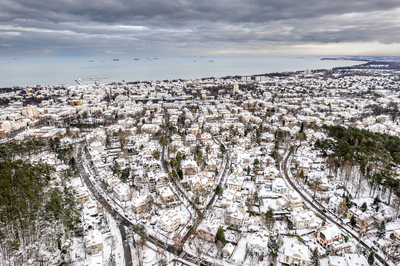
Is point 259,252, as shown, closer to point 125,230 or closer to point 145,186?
point 125,230

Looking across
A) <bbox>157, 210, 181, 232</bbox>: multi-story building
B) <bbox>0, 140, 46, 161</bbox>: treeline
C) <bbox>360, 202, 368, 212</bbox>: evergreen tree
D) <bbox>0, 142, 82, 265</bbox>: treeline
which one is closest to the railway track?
<bbox>360, 202, 368, 212</bbox>: evergreen tree

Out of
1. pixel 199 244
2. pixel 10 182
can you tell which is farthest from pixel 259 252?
pixel 10 182

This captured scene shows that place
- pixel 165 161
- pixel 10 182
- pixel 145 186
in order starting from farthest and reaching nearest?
pixel 165 161, pixel 145 186, pixel 10 182

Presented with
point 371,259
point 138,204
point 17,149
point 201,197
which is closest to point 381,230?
point 371,259

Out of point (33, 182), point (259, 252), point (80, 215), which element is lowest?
point (259, 252)

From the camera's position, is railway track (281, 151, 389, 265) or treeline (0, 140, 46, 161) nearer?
railway track (281, 151, 389, 265)

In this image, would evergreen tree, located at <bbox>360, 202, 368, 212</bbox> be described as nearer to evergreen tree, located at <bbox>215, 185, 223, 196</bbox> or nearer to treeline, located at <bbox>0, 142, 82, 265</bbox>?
evergreen tree, located at <bbox>215, 185, 223, 196</bbox>
